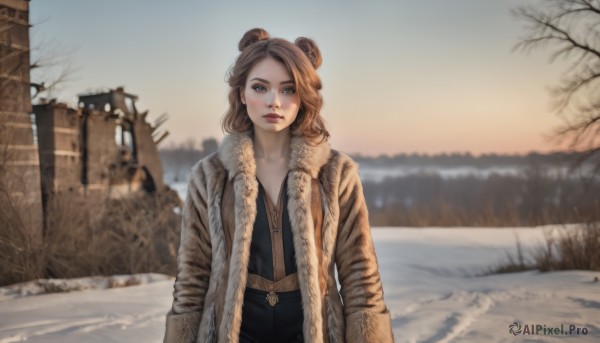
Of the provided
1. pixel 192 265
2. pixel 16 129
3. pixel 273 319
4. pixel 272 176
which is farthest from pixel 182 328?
pixel 16 129

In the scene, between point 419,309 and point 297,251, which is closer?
point 297,251

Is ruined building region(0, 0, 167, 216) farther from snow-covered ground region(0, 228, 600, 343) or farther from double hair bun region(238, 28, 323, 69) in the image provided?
double hair bun region(238, 28, 323, 69)

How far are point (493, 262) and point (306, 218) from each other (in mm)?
8211

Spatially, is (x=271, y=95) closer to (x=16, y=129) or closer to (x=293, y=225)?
(x=293, y=225)

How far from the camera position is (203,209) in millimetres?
2062

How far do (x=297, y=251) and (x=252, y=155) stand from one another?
492 mm

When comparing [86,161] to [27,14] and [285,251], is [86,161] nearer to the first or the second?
[27,14]

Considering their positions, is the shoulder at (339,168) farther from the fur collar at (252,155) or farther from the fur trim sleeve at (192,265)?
the fur trim sleeve at (192,265)

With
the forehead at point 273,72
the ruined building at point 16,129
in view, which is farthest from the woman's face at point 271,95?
the ruined building at point 16,129

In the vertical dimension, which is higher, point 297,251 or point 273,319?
point 297,251

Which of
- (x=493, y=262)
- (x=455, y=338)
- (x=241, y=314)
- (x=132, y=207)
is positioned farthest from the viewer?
(x=132, y=207)

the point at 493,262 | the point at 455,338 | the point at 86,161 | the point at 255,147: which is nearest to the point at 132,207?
the point at 86,161

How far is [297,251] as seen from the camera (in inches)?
75.3

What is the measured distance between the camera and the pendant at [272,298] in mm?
1916
